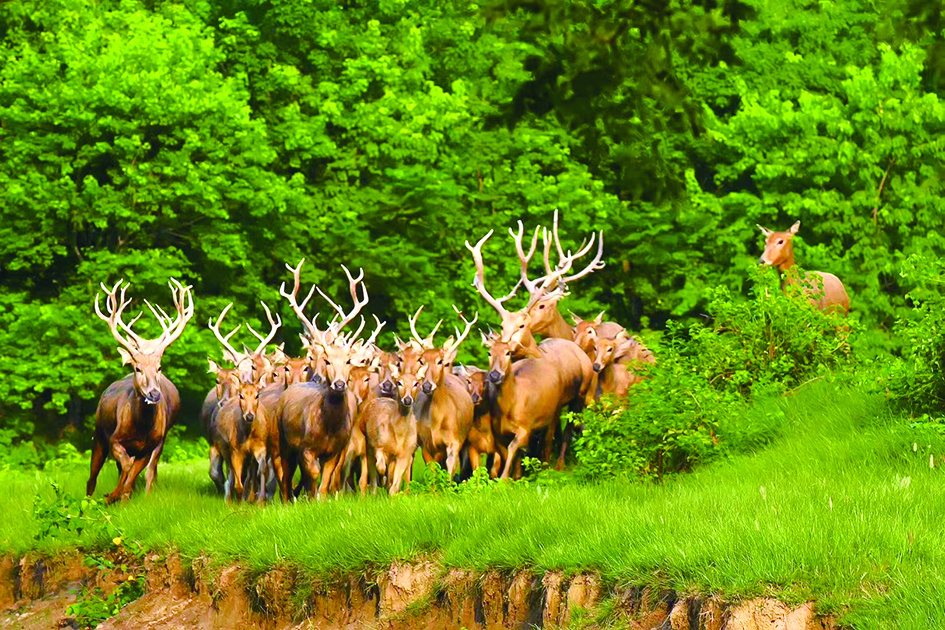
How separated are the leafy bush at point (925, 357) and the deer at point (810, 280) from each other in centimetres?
277

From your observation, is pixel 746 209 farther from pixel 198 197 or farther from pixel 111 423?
pixel 111 423

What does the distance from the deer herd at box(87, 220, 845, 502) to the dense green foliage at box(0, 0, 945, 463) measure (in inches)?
441

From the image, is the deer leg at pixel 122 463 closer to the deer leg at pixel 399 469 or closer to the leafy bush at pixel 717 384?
the deer leg at pixel 399 469

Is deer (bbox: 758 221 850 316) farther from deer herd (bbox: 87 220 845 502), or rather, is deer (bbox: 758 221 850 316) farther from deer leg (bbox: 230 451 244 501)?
deer leg (bbox: 230 451 244 501)

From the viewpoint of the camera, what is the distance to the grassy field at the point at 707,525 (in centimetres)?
946

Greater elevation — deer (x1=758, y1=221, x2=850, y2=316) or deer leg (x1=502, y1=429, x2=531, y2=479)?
deer (x1=758, y1=221, x2=850, y2=316)

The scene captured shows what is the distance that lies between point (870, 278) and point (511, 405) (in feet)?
53.8

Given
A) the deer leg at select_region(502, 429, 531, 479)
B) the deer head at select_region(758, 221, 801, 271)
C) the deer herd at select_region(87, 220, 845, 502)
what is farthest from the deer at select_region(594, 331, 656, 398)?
the deer head at select_region(758, 221, 801, 271)

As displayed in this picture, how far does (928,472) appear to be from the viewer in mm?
12398

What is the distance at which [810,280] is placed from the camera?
18219mm

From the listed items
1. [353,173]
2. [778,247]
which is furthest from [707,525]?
[353,173]

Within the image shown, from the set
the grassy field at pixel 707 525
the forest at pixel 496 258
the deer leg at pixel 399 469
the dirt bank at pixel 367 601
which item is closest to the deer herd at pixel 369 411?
the deer leg at pixel 399 469

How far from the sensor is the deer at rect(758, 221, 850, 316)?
709 inches

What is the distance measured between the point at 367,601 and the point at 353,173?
24292mm
